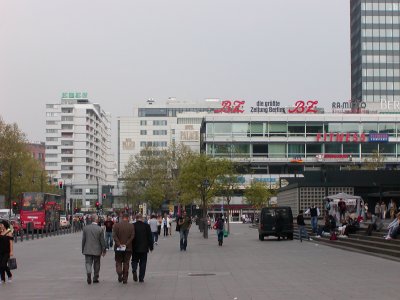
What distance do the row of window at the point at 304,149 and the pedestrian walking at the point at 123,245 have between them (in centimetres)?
8597

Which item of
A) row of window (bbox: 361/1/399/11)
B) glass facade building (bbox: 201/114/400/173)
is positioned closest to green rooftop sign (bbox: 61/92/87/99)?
row of window (bbox: 361/1/399/11)

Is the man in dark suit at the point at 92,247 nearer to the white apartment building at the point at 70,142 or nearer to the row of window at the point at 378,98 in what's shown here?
the row of window at the point at 378,98

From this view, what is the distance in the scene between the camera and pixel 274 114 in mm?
107688

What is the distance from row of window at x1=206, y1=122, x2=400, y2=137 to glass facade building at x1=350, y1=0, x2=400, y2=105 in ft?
103

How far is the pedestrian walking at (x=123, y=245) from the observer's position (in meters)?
18.5

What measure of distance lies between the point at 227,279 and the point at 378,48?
124 m

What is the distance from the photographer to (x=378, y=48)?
13650cm

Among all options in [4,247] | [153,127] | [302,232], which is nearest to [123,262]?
[4,247]

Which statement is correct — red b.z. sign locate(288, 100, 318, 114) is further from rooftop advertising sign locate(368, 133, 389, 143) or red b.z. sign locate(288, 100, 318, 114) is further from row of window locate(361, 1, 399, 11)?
row of window locate(361, 1, 399, 11)

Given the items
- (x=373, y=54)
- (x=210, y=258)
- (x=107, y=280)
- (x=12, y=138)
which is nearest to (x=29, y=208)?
(x=12, y=138)

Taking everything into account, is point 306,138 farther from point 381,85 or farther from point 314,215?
point 314,215

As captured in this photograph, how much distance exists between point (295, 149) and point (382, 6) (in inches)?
1678

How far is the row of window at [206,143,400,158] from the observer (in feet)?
347

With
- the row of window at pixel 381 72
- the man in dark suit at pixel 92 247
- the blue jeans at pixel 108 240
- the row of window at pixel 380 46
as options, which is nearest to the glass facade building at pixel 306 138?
the row of window at pixel 381 72
